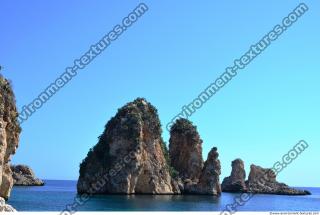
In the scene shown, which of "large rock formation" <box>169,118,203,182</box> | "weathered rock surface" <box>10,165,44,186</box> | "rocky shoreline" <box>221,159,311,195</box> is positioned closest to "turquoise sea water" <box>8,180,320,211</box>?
"large rock formation" <box>169,118,203,182</box>

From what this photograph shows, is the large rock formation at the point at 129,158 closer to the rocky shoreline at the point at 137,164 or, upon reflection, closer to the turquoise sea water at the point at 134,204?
the rocky shoreline at the point at 137,164

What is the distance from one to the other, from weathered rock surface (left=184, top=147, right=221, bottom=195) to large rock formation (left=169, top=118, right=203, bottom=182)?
183 inches

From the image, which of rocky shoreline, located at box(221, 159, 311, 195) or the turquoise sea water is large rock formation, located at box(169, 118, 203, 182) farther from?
rocky shoreline, located at box(221, 159, 311, 195)

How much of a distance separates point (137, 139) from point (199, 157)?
76.6 feet

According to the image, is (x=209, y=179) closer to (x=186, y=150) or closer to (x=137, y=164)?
(x=186, y=150)

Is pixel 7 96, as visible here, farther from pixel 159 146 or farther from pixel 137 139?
pixel 159 146

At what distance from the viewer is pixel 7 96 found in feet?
150

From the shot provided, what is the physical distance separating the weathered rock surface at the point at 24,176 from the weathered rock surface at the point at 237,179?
4609 cm

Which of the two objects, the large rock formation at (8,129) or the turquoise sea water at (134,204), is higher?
the large rock formation at (8,129)

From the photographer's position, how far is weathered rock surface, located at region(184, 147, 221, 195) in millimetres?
93125

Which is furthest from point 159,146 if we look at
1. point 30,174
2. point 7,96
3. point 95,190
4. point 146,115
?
point 30,174

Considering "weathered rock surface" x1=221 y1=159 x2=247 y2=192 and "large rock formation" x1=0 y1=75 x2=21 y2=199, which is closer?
"large rock formation" x1=0 y1=75 x2=21 y2=199

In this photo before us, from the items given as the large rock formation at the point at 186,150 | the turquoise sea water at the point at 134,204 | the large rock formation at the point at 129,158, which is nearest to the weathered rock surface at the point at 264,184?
the large rock formation at the point at 186,150

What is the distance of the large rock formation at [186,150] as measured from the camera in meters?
100
